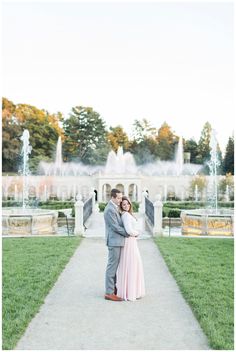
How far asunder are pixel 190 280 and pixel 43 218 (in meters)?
9.43

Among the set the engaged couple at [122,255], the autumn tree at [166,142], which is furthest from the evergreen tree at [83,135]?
the engaged couple at [122,255]

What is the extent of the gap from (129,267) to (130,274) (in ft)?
0.36

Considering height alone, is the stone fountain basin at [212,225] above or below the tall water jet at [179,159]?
below

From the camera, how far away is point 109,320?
226 inches

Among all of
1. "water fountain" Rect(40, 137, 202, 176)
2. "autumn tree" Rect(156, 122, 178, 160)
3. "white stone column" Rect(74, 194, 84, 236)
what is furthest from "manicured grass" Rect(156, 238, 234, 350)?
"autumn tree" Rect(156, 122, 178, 160)

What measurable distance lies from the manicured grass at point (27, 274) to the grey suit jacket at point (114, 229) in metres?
1.37

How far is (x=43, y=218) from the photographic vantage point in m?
16.5

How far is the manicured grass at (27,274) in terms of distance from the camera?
5689 mm

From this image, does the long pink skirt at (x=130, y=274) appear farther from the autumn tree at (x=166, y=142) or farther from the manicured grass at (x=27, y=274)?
the autumn tree at (x=166, y=142)

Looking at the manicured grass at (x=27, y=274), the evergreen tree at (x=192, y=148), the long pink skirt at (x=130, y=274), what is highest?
the evergreen tree at (x=192, y=148)

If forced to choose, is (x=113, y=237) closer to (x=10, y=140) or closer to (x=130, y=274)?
(x=130, y=274)

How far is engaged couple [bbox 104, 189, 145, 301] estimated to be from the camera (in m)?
6.75

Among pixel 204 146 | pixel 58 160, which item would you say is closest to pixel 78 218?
pixel 58 160

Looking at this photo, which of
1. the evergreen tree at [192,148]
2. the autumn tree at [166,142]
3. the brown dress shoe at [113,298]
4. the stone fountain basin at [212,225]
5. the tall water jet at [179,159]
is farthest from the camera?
the evergreen tree at [192,148]
